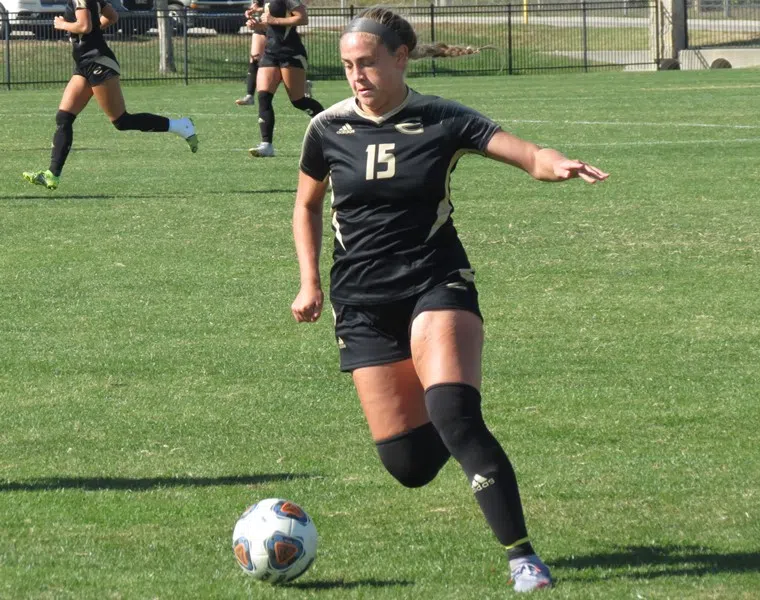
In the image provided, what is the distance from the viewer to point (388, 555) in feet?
17.6

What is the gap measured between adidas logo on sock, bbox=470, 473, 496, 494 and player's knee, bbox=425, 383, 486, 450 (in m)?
0.12

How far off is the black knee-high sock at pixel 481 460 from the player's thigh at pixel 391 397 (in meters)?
0.50

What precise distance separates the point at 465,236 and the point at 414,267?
7.12 meters

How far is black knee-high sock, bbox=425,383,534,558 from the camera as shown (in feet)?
16.0

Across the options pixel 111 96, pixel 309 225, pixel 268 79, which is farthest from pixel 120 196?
pixel 309 225

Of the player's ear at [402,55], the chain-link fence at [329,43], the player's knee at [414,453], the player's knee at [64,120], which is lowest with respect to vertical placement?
the chain-link fence at [329,43]

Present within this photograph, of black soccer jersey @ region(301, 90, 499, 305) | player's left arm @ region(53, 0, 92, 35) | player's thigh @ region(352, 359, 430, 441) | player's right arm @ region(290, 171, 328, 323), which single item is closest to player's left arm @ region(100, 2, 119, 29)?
player's left arm @ region(53, 0, 92, 35)

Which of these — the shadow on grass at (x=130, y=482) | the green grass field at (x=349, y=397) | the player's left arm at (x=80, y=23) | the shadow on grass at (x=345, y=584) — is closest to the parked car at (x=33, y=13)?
the green grass field at (x=349, y=397)

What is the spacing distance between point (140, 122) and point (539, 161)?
10.9 meters

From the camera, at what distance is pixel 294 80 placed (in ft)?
59.9

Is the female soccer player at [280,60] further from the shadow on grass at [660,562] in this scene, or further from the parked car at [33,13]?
the parked car at [33,13]

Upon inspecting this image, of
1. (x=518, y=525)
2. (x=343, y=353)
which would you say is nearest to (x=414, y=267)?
(x=343, y=353)

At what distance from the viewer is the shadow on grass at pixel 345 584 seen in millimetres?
5047

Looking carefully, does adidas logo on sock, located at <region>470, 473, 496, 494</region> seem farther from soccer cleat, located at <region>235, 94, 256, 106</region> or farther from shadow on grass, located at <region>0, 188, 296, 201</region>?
soccer cleat, located at <region>235, 94, 256, 106</region>
